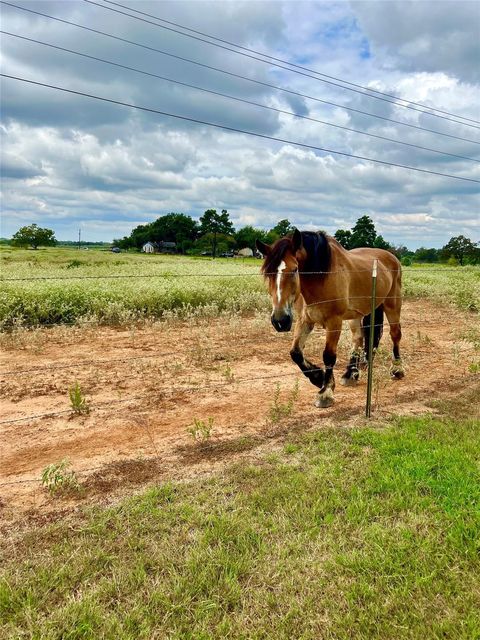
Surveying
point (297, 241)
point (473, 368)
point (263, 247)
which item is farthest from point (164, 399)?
point (473, 368)

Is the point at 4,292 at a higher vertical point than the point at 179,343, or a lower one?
higher

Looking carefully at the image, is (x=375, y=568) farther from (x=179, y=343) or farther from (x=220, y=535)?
(x=179, y=343)

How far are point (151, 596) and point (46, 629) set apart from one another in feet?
1.61

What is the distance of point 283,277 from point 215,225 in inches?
2948

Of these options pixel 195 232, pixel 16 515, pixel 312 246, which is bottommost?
pixel 16 515

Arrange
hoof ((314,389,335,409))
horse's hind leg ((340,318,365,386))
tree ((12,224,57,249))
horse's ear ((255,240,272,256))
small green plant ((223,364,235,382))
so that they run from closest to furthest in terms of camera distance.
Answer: horse's ear ((255,240,272,256))
hoof ((314,389,335,409))
small green plant ((223,364,235,382))
horse's hind leg ((340,318,365,386))
tree ((12,224,57,249))

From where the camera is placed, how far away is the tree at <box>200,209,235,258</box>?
7575 cm

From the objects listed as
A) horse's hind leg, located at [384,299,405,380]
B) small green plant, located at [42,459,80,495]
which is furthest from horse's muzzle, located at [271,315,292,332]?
horse's hind leg, located at [384,299,405,380]

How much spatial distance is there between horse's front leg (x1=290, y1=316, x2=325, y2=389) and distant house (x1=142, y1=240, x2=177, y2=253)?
84471 mm

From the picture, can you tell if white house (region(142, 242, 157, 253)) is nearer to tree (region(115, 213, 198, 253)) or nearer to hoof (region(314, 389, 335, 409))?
tree (region(115, 213, 198, 253))

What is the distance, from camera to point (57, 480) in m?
3.20

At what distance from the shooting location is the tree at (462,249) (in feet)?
191

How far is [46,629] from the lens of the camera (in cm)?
197

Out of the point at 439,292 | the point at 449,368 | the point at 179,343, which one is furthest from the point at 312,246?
the point at 439,292
